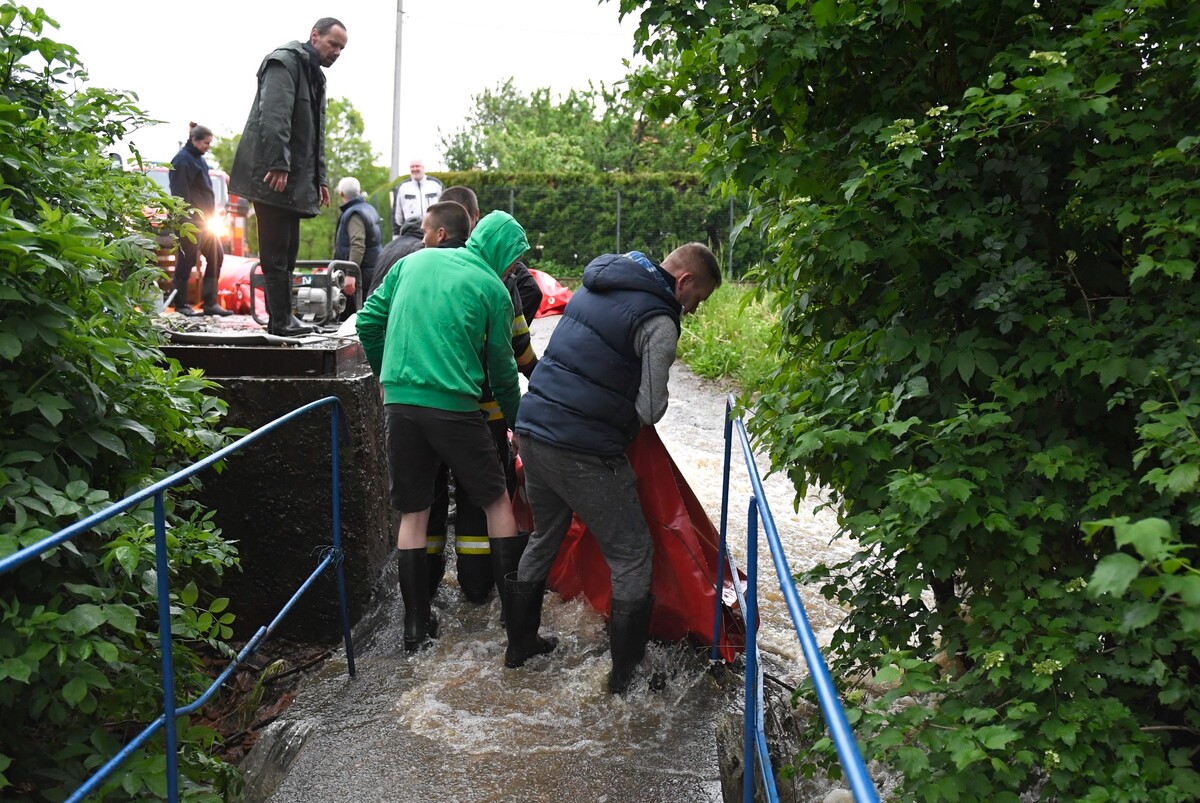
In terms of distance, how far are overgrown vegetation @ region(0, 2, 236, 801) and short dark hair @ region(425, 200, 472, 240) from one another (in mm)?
1485

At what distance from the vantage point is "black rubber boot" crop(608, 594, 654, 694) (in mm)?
3998

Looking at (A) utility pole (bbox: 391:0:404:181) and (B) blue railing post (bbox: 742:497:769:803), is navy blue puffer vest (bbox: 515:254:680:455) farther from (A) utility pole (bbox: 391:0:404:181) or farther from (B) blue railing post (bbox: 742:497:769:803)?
(A) utility pole (bbox: 391:0:404:181)

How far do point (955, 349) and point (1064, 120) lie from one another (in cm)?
56

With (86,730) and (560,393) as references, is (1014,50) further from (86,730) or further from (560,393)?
(86,730)

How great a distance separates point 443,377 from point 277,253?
211cm

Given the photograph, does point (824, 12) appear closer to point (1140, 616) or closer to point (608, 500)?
point (1140, 616)

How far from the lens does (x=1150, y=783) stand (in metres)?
2.03

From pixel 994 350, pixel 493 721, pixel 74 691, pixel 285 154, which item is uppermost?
pixel 285 154

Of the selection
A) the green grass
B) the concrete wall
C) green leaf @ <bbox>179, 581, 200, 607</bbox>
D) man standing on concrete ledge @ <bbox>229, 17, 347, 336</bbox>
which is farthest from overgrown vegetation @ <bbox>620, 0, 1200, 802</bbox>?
the green grass

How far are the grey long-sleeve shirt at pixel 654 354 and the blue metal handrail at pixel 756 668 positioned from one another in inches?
10.6

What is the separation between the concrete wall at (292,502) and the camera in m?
4.69

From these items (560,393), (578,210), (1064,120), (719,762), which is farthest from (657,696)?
(578,210)

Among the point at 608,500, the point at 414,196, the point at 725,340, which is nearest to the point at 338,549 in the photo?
the point at 608,500

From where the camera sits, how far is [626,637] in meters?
4.00
